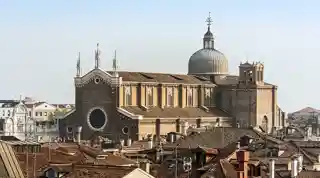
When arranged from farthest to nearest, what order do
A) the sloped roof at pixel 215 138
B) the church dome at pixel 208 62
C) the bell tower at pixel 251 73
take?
the church dome at pixel 208 62 → the bell tower at pixel 251 73 → the sloped roof at pixel 215 138

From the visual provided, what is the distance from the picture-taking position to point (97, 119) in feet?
254

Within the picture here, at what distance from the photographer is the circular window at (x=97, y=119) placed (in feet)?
252

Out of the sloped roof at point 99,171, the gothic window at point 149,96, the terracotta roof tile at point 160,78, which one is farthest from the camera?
the terracotta roof tile at point 160,78

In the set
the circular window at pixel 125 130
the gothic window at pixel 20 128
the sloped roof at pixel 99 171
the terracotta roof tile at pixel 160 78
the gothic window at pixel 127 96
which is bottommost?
the gothic window at pixel 20 128

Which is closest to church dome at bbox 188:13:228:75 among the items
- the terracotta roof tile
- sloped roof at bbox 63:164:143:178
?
the terracotta roof tile

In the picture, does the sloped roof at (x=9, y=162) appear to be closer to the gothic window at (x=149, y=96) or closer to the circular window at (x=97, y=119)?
the circular window at (x=97, y=119)

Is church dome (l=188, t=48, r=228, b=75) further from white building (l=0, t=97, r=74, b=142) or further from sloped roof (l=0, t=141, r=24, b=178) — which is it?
sloped roof (l=0, t=141, r=24, b=178)

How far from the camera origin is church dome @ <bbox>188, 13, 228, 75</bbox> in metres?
88.7

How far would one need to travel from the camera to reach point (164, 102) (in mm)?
81750

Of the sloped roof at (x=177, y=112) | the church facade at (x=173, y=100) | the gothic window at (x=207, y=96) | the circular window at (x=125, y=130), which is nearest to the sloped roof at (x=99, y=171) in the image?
the church facade at (x=173, y=100)

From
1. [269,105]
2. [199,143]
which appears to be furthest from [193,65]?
[199,143]

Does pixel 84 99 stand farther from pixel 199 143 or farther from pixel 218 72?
pixel 199 143

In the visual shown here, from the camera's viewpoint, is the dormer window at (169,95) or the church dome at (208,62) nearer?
the dormer window at (169,95)

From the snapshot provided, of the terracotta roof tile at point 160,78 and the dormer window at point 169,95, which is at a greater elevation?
the terracotta roof tile at point 160,78
